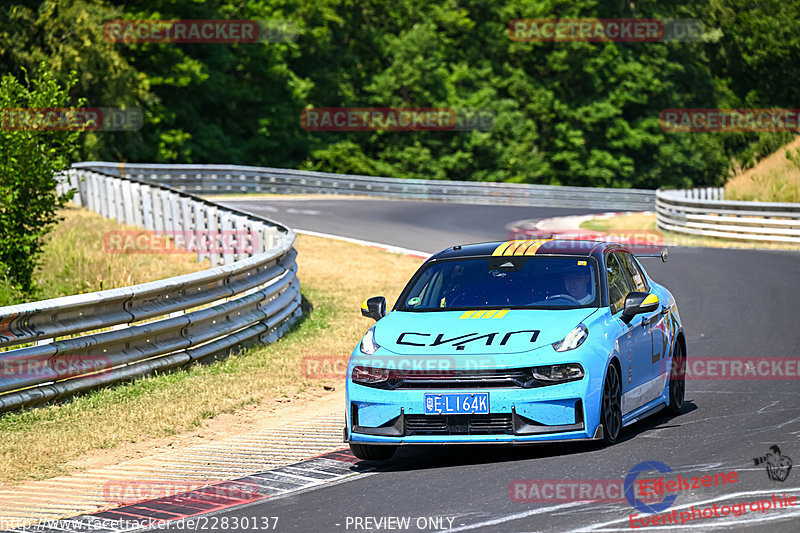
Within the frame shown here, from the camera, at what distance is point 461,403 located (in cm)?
797

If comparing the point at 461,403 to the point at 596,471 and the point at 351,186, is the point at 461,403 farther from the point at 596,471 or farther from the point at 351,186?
the point at 351,186

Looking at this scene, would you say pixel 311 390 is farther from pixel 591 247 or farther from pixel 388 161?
pixel 388 161

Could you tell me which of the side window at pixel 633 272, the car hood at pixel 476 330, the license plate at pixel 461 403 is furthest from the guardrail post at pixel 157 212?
the license plate at pixel 461 403

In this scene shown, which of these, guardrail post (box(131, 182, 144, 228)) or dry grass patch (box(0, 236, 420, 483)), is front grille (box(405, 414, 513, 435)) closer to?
dry grass patch (box(0, 236, 420, 483))

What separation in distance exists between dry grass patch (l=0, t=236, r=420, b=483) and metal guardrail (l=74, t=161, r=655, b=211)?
26.1 m

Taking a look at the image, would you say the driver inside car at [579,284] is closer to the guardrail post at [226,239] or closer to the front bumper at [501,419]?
the front bumper at [501,419]

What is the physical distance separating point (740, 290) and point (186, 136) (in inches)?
1572

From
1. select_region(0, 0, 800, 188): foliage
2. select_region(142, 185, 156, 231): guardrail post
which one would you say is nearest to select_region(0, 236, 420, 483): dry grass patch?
select_region(142, 185, 156, 231): guardrail post

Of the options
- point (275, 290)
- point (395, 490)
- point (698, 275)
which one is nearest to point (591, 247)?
point (395, 490)

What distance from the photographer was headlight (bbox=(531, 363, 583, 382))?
8023 millimetres

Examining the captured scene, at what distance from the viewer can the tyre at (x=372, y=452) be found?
848 cm

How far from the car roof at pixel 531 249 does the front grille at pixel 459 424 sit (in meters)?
1.89

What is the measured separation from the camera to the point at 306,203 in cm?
3931

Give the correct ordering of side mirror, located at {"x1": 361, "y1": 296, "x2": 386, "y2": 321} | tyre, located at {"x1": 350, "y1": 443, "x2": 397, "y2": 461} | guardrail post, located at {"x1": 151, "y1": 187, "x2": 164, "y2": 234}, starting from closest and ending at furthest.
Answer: tyre, located at {"x1": 350, "y1": 443, "x2": 397, "y2": 461} → side mirror, located at {"x1": 361, "y1": 296, "x2": 386, "y2": 321} → guardrail post, located at {"x1": 151, "y1": 187, "x2": 164, "y2": 234}
